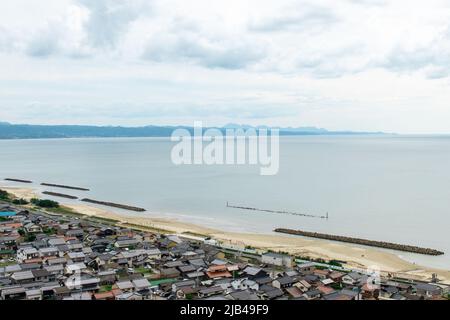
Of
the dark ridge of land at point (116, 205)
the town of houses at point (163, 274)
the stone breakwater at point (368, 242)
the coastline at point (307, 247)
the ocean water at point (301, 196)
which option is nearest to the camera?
the town of houses at point (163, 274)

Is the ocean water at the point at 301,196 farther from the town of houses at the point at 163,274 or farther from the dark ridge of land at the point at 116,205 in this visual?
the town of houses at the point at 163,274

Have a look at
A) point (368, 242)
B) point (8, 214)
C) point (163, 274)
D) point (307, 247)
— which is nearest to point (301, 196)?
point (368, 242)

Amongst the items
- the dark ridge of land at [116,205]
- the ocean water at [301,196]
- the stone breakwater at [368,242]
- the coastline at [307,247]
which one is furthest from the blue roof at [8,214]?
the stone breakwater at [368,242]

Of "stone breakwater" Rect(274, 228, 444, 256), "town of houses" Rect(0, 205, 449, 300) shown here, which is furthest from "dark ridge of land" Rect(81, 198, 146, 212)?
"stone breakwater" Rect(274, 228, 444, 256)

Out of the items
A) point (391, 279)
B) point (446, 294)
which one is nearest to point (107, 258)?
point (391, 279)
